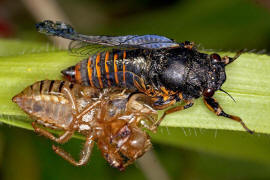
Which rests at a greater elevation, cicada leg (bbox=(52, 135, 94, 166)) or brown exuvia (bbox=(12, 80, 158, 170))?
brown exuvia (bbox=(12, 80, 158, 170))

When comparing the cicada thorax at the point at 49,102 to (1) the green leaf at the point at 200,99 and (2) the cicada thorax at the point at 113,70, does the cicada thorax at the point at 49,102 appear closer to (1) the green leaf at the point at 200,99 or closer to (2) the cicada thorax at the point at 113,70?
(1) the green leaf at the point at 200,99

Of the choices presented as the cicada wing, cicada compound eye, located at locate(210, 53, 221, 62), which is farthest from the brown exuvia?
cicada compound eye, located at locate(210, 53, 221, 62)

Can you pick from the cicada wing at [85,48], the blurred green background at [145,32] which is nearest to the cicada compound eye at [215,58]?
the cicada wing at [85,48]

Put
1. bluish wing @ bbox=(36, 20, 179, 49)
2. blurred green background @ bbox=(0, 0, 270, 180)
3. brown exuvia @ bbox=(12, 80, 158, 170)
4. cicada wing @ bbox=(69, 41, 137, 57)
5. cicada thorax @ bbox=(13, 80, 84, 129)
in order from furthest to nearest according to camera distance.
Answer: blurred green background @ bbox=(0, 0, 270, 180), cicada wing @ bbox=(69, 41, 137, 57), bluish wing @ bbox=(36, 20, 179, 49), brown exuvia @ bbox=(12, 80, 158, 170), cicada thorax @ bbox=(13, 80, 84, 129)

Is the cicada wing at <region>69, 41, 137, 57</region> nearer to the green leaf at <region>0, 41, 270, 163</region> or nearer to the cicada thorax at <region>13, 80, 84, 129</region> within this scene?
the green leaf at <region>0, 41, 270, 163</region>

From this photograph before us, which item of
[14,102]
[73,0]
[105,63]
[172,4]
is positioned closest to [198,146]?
[105,63]

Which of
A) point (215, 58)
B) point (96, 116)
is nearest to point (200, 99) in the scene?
point (215, 58)

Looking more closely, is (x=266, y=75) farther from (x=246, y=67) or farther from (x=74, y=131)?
(x=74, y=131)

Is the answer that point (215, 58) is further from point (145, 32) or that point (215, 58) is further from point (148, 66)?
point (145, 32)
